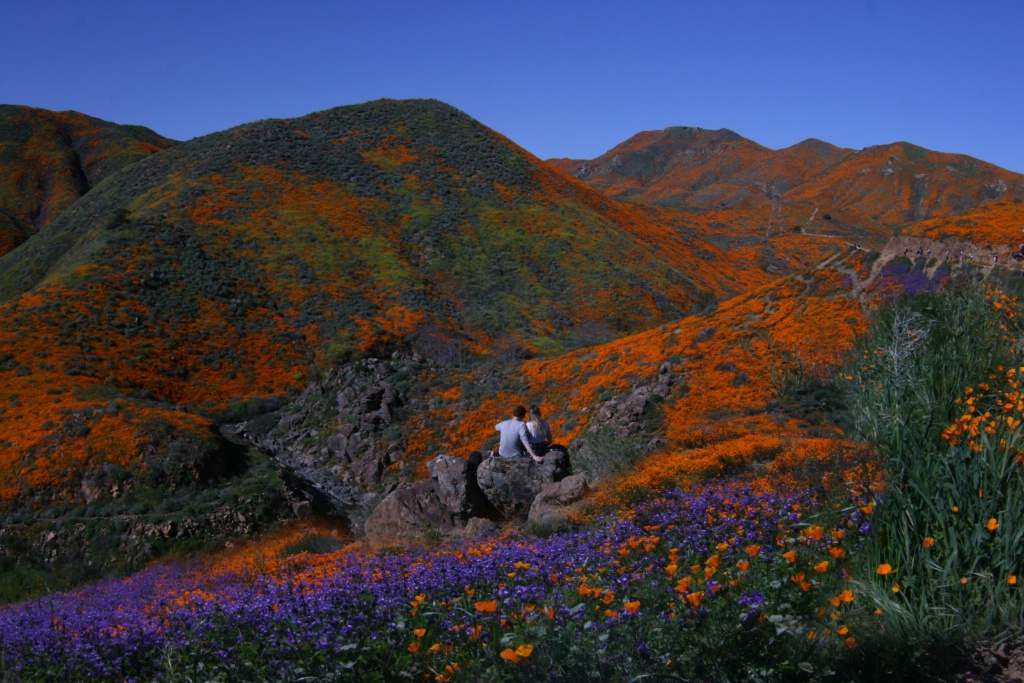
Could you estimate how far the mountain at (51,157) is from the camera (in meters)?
63.0

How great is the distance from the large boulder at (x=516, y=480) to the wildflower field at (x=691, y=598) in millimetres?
3759

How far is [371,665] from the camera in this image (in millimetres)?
3934

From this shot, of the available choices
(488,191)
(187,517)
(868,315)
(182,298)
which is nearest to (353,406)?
(187,517)

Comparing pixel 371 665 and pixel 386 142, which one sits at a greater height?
pixel 386 142

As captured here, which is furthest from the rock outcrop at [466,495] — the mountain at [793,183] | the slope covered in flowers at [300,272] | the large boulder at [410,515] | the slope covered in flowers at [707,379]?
the mountain at [793,183]

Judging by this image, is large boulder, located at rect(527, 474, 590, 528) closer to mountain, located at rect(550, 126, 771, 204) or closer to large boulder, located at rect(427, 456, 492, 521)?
large boulder, located at rect(427, 456, 492, 521)

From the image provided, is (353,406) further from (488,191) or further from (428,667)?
(488,191)

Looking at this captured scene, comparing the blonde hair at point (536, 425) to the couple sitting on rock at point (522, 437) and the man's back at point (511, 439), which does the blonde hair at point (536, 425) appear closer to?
the couple sitting on rock at point (522, 437)

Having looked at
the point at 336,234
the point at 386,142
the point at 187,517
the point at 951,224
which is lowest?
the point at 187,517

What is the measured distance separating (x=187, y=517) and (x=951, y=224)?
677 inches

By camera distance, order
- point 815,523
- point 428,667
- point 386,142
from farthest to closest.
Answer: point 386,142 < point 815,523 < point 428,667

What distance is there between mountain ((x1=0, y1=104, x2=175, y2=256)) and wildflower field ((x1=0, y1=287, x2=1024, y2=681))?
60757 millimetres

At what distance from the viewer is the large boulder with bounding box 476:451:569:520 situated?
1006cm

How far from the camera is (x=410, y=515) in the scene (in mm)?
9922
